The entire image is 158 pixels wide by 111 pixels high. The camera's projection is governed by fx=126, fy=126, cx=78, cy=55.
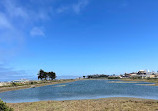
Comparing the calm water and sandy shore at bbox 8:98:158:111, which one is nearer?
sandy shore at bbox 8:98:158:111

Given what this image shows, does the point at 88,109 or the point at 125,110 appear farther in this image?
the point at 88,109

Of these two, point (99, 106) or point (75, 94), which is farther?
point (75, 94)

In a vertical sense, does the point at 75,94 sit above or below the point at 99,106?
below

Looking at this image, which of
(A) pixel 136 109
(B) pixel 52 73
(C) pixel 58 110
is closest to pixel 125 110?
(A) pixel 136 109

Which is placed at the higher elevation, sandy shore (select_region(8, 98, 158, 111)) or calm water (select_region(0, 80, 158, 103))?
sandy shore (select_region(8, 98, 158, 111))

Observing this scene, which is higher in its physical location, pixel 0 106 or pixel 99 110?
pixel 0 106

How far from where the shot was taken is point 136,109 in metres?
21.5

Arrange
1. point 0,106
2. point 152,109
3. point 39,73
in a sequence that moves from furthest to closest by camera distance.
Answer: point 39,73, point 152,109, point 0,106

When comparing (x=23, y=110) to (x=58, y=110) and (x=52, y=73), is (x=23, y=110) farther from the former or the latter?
(x=52, y=73)

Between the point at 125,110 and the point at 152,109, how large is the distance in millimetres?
4513

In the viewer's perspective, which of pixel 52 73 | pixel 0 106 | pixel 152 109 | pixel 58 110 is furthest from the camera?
pixel 52 73

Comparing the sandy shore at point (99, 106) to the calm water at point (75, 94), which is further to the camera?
the calm water at point (75, 94)

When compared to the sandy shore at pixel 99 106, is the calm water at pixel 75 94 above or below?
below

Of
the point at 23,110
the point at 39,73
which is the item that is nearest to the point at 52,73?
the point at 39,73
